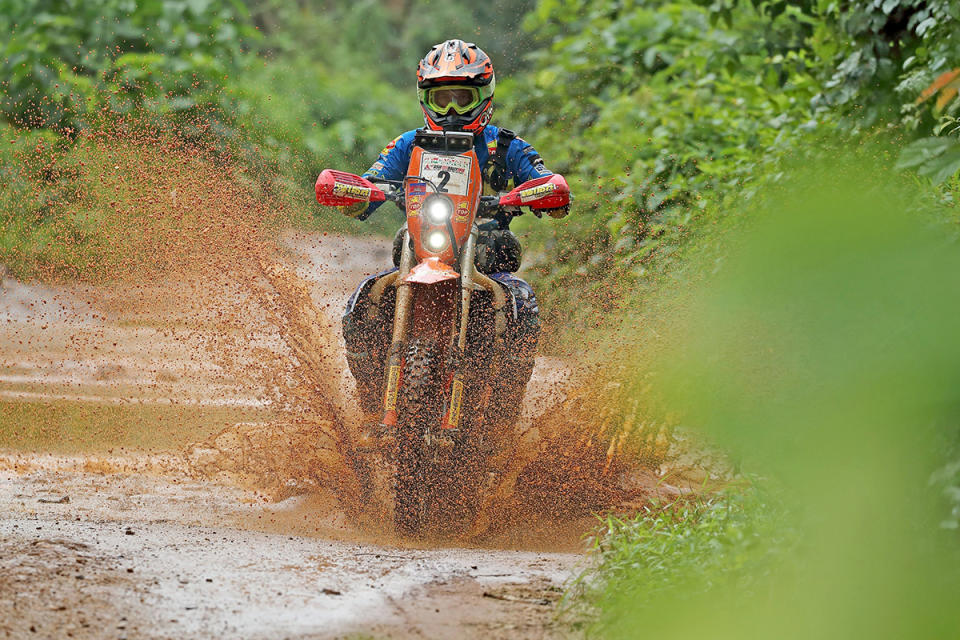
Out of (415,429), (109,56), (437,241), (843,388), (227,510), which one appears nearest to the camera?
(843,388)

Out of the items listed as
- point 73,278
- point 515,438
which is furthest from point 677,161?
point 73,278

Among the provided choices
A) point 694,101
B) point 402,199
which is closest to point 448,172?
point 402,199

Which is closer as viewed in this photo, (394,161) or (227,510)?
(227,510)

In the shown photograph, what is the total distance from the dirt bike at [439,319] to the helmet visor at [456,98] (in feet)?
0.58

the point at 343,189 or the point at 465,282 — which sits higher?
the point at 343,189

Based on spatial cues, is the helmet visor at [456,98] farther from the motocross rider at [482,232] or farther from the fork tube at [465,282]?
the fork tube at [465,282]

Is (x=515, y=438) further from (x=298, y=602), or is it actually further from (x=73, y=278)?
(x=73, y=278)

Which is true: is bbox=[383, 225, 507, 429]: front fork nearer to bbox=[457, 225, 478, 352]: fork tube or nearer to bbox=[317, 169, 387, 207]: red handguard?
bbox=[457, 225, 478, 352]: fork tube

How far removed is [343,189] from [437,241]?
0.52 metres

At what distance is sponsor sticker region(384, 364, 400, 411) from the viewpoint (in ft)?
15.9

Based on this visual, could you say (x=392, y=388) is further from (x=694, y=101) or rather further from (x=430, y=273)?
(x=694, y=101)

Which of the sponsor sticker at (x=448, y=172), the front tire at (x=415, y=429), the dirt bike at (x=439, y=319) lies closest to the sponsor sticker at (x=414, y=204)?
the dirt bike at (x=439, y=319)

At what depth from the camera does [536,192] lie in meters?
5.18

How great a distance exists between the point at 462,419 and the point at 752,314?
3.45m
